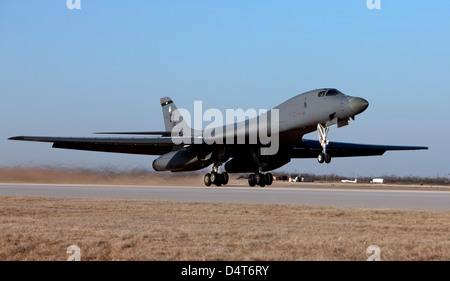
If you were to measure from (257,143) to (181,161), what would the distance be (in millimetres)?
5259

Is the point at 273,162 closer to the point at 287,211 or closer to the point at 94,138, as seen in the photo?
the point at 94,138

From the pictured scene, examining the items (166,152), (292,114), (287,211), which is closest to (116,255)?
(287,211)

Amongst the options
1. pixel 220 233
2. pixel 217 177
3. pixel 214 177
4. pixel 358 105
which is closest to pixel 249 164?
pixel 217 177

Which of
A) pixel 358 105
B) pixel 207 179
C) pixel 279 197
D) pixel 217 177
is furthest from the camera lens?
pixel 207 179

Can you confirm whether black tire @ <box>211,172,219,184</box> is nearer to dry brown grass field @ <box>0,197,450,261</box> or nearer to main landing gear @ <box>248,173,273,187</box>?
main landing gear @ <box>248,173,273,187</box>

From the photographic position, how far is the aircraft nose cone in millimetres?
24172

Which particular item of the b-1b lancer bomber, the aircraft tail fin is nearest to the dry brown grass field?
the b-1b lancer bomber

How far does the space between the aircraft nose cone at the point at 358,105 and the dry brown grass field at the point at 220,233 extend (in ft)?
26.9

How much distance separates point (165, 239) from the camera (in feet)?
33.8

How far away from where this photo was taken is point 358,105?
24.2 m

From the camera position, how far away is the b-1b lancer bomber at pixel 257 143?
84.5 feet

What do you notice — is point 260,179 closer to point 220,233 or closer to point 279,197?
point 279,197
